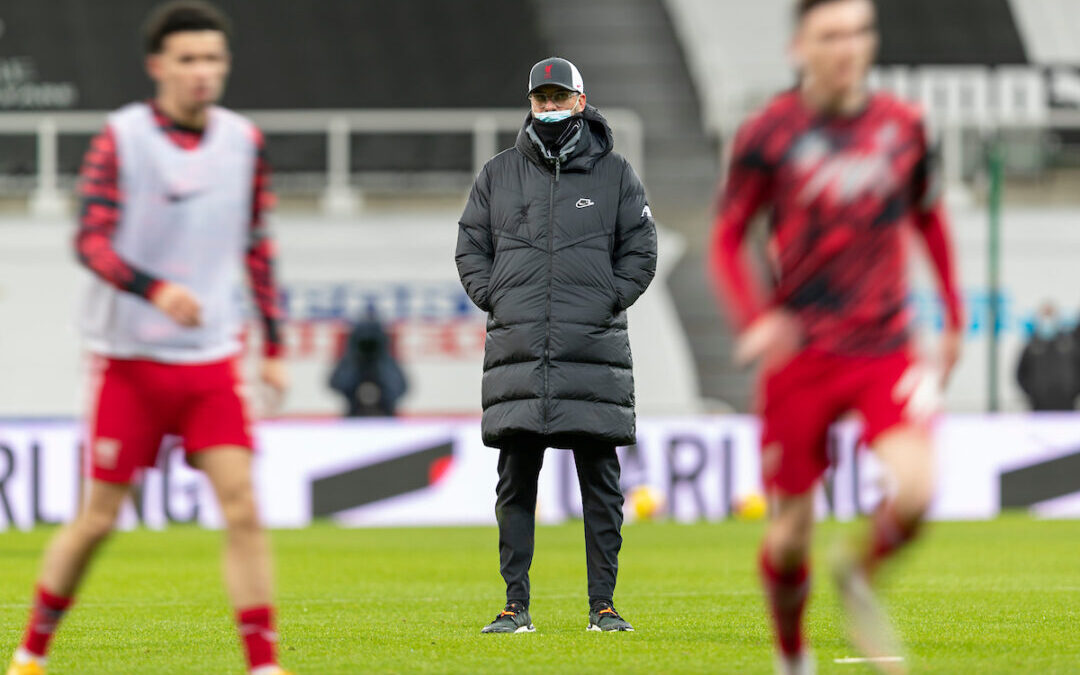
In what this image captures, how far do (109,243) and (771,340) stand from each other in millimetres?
1850

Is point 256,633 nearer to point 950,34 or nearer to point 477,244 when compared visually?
point 477,244

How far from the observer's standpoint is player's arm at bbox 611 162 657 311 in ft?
25.7

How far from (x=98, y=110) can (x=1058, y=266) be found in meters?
12.6

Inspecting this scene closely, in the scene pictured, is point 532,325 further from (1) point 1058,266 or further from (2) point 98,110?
(2) point 98,110

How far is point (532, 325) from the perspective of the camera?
306 inches

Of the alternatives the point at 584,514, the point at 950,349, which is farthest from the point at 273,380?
the point at 584,514

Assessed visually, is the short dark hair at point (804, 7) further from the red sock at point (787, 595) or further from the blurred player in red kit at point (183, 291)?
the blurred player in red kit at point (183, 291)

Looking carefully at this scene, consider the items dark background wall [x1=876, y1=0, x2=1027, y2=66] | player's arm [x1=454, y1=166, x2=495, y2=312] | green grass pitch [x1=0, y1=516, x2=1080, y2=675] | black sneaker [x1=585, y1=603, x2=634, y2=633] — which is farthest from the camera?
dark background wall [x1=876, y1=0, x2=1027, y2=66]

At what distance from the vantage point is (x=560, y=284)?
25.4 feet

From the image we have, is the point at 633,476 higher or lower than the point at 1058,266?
lower

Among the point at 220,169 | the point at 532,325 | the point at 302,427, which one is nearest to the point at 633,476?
the point at 302,427

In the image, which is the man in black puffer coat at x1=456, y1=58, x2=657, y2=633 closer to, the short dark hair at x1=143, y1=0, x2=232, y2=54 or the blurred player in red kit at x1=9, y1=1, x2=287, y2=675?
the blurred player in red kit at x1=9, y1=1, x2=287, y2=675

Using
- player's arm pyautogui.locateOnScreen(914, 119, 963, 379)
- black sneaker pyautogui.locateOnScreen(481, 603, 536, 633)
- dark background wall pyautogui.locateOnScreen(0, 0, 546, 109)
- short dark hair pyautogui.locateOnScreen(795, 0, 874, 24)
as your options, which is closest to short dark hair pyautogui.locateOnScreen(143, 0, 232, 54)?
short dark hair pyautogui.locateOnScreen(795, 0, 874, 24)

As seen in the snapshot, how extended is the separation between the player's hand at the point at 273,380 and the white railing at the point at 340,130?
17787 mm
